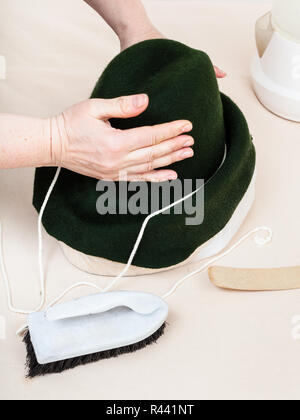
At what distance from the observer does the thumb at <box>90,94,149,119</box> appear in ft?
3.27

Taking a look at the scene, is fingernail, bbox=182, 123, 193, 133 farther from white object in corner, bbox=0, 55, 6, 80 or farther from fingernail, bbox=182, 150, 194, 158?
white object in corner, bbox=0, 55, 6, 80

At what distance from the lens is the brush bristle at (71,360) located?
0.98m

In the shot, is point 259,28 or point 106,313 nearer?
point 106,313

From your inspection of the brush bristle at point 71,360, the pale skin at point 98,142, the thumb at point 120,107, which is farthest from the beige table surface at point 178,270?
the thumb at point 120,107

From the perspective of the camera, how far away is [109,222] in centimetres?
111

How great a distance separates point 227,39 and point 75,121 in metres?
0.89

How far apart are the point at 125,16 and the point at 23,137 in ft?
1.54

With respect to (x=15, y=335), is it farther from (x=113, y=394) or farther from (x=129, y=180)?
(x=129, y=180)

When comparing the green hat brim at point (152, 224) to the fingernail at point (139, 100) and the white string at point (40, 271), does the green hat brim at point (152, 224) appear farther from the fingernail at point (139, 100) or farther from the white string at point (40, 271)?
the fingernail at point (139, 100)

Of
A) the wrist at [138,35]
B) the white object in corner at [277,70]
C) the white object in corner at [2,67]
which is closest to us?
the wrist at [138,35]

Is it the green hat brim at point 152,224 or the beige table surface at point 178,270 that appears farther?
the green hat brim at point 152,224

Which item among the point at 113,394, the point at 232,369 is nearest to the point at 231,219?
the point at 232,369

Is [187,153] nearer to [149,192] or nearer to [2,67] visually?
[149,192]

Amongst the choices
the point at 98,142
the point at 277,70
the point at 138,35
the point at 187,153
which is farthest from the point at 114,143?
the point at 277,70
